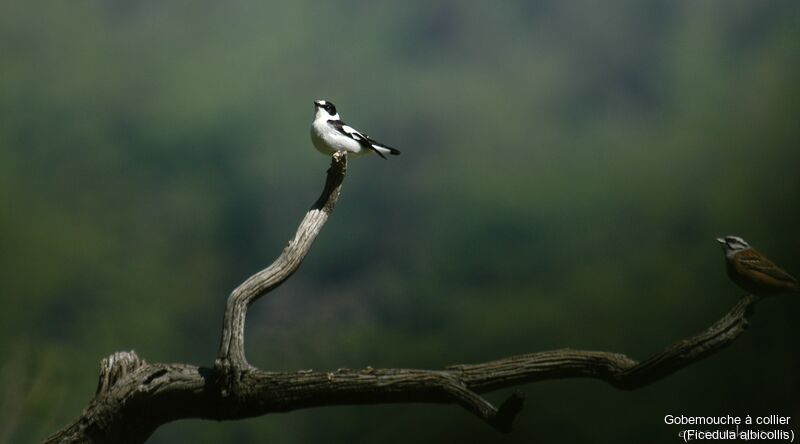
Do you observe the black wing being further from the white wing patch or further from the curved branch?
the curved branch

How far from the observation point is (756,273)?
7012 mm

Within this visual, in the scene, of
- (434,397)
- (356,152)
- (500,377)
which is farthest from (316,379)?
(356,152)

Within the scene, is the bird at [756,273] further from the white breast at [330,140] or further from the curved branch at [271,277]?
the white breast at [330,140]

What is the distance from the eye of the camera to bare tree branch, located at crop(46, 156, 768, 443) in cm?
555

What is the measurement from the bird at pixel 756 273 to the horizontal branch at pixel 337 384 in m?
1.42

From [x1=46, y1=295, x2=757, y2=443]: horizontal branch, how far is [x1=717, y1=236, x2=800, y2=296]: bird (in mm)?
1419

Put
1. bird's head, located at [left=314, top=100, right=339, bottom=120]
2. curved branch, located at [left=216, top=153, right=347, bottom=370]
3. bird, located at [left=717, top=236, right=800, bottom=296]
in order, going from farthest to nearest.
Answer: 1. bird's head, located at [left=314, top=100, right=339, bottom=120]
2. bird, located at [left=717, top=236, right=800, bottom=296]
3. curved branch, located at [left=216, top=153, right=347, bottom=370]

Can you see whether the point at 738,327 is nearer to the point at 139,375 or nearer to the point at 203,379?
the point at 203,379

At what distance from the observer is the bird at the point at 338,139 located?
8961mm

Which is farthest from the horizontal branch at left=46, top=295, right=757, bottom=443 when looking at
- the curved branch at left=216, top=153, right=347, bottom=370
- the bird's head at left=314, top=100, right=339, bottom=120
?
the bird's head at left=314, top=100, right=339, bottom=120

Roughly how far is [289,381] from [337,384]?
1.13 feet

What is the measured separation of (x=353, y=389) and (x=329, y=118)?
418cm

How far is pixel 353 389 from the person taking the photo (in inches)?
234

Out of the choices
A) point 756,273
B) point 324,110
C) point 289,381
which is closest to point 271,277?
point 289,381
